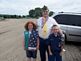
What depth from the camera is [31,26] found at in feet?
24.8

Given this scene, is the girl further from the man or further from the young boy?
the young boy

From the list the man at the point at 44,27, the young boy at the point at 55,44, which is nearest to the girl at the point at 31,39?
the man at the point at 44,27

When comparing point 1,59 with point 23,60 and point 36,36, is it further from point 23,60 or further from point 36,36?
point 36,36

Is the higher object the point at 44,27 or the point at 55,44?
the point at 44,27

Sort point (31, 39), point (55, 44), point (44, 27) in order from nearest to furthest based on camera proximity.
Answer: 1. point (55, 44)
2. point (44, 27)
3. point (31, 39)

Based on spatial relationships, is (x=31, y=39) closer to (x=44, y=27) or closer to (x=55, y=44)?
(x=44, y=27)

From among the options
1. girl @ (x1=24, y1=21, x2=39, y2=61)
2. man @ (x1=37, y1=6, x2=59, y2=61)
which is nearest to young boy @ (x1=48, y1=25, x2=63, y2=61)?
man @ (x1=37, y1=6, x2=59, y2=61)

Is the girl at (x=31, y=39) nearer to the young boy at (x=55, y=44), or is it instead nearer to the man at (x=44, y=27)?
the man at (x=44, y=27)

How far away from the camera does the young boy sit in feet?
23.8

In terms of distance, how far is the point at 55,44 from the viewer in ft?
23.9

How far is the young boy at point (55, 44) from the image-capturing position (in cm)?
725

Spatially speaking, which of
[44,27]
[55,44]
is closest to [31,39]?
[44,27]

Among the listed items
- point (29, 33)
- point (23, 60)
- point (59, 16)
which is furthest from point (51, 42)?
point (59, 16)

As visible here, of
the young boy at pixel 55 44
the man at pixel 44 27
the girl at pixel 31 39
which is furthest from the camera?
the girl at pixel 31 39
